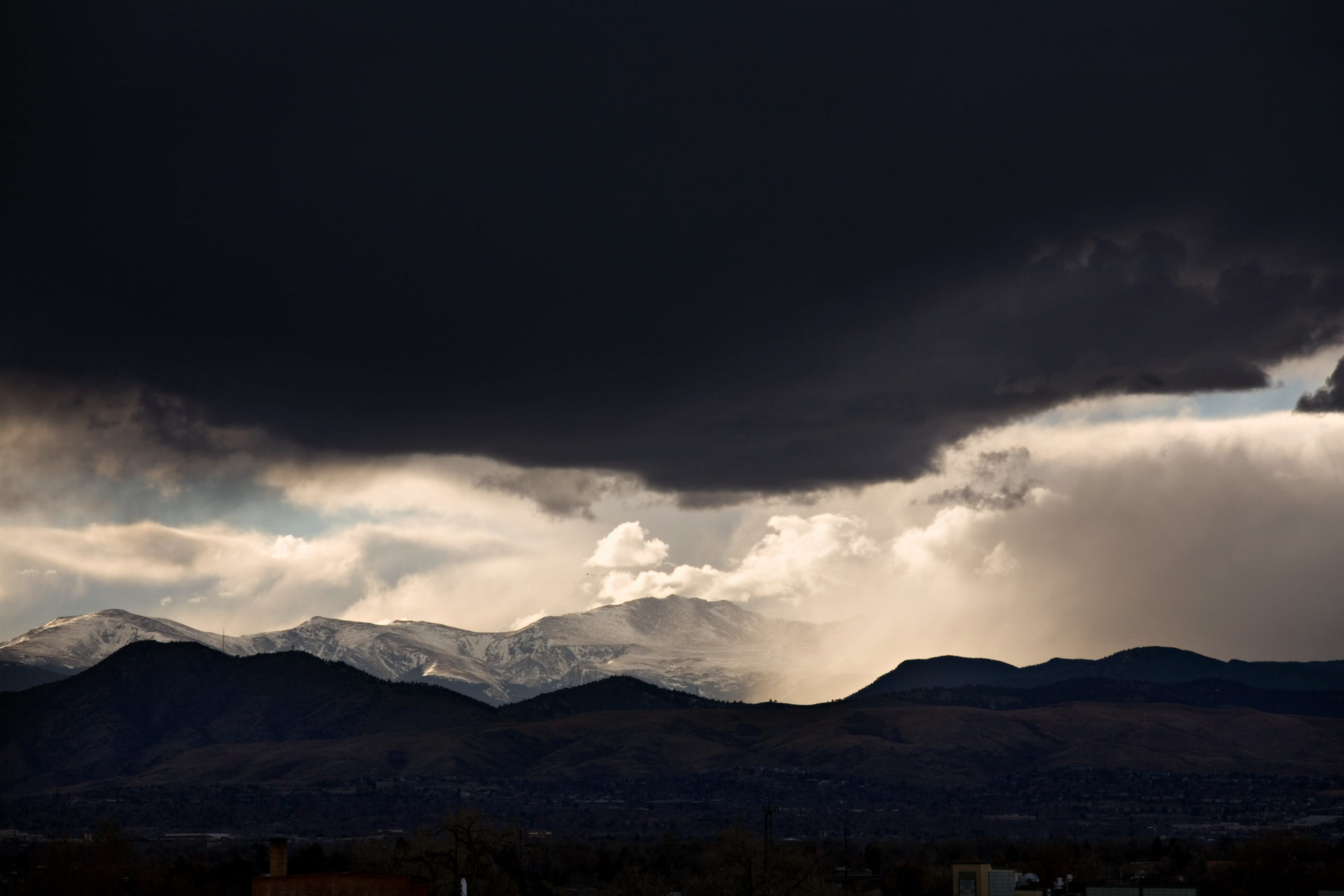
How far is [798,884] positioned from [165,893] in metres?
63.7

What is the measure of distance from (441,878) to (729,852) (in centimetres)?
5932

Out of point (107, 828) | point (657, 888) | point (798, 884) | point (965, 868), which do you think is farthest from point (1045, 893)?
point (107, 828)

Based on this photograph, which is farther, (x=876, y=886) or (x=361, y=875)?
(x=876, y=886)

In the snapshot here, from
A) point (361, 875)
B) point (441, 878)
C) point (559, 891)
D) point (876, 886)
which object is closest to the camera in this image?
point (361, 875)

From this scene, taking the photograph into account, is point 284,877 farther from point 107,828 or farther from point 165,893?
point 107,828

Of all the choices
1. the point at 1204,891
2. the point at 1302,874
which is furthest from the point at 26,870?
the point at 1302,874

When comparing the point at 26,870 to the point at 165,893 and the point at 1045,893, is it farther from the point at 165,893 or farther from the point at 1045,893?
the point at 1045,893

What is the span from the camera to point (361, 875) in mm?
98812

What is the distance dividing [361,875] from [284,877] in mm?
4714

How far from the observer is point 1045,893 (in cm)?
13988

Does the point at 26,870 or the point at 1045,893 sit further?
the point at 26,870

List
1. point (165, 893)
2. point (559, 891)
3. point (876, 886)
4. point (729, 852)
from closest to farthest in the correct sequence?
point (165, 893), point (559, 891), point (729, 852), point (876, 886)

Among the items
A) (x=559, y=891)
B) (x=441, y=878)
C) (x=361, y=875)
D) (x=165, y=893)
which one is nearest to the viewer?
(x=361, y=875)

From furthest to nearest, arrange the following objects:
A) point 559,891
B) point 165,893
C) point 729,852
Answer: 1. point 729,852
2. point 559,891
3. point 165,893
